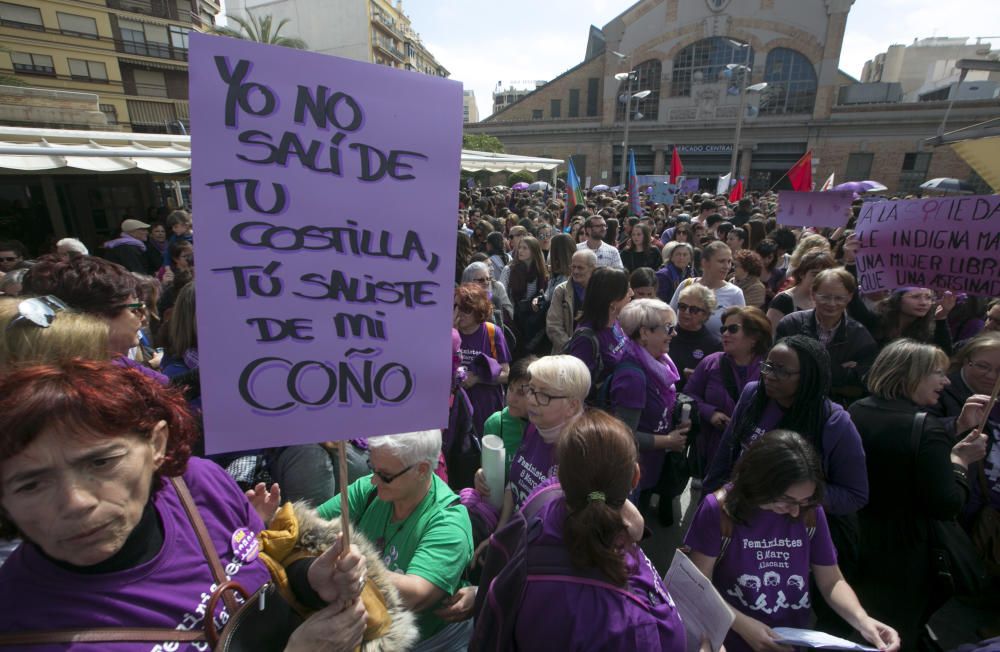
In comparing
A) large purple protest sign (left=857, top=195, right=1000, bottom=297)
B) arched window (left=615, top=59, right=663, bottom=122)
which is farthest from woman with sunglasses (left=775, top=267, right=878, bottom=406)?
arched window (left=615, top=59, right=663, bottom=122)

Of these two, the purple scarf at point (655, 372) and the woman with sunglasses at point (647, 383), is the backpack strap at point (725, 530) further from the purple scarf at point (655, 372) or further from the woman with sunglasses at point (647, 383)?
the purple scarf at point (655, 372)

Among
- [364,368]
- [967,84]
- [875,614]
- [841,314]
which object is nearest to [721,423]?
[875,614]

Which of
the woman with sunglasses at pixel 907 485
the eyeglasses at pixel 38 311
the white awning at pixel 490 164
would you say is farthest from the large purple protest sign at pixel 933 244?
the white awning at pixel 490 164

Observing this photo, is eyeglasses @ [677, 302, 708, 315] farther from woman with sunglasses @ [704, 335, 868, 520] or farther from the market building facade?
the market building facade

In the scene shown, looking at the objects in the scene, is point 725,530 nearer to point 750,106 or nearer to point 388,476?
point 388,476

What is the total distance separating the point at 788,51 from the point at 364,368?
42.7 meters

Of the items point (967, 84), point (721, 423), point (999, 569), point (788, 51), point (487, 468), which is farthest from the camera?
point (788, 51)

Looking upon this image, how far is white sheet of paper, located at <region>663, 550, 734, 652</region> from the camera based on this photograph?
1.53 metres

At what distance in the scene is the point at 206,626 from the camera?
1.04 meters

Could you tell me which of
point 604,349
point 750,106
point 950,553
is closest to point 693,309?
point 604,349

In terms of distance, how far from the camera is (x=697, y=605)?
1.62m

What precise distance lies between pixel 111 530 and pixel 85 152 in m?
7.86

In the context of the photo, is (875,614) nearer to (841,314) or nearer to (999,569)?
(999,569)

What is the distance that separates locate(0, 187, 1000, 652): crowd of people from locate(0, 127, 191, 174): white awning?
144 inches
